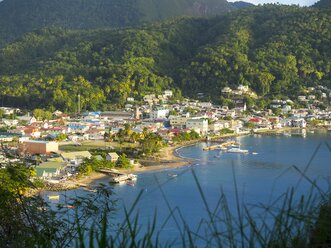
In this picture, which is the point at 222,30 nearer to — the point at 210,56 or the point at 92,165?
the point at 210,56

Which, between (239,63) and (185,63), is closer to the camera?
(239,63)

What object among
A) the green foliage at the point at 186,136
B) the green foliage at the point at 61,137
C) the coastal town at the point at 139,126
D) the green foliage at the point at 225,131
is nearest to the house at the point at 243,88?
the coastal town at the point at 139,126

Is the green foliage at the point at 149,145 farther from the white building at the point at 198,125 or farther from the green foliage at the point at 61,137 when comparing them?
the white building at the point at 198,125

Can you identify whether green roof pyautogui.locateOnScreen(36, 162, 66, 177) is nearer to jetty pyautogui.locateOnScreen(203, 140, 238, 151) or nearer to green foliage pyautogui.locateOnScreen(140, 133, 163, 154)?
green foliage pyautogui.locateOnScreen(140, 133, 163, 154)

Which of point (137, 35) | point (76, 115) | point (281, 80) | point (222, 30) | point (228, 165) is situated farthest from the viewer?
point (222, 30)

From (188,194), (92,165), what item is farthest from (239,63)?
(188,194)

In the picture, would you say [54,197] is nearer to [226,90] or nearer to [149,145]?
[149,145]

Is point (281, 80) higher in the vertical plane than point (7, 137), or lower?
higher
